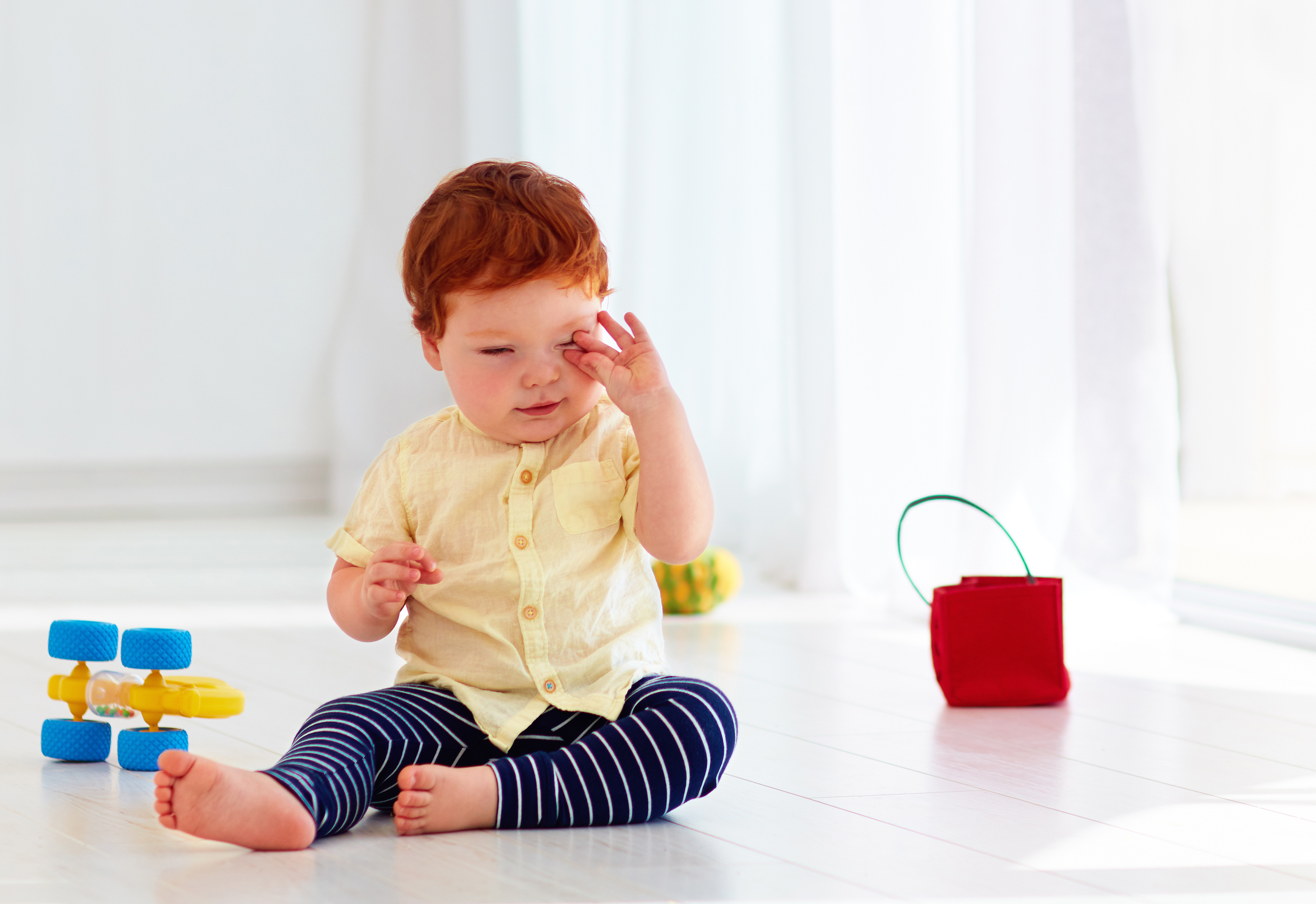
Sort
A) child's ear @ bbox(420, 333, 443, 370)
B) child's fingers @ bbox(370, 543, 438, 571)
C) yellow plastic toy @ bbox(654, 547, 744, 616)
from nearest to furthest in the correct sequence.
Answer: child's fingers @ bbox(370, 543, 438, 571)
child's ear @ bbox(420, 333, 443, 370)
yellow plastic toy @ bbox(654, 547, 744, 616)

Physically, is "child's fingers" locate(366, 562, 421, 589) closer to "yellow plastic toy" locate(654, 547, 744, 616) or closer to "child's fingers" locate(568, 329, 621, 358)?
"child's fingers" locate(568, 329, 621, 358)

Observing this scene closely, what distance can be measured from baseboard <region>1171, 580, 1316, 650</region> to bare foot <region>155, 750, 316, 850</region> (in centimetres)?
138

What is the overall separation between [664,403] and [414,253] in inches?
8.5

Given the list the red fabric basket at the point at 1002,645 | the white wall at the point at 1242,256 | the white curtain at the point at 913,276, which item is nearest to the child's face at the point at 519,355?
the red fabric basket at the point at 1002,645

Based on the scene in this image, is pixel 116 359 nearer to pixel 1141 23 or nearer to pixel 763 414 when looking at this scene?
pixel 763 414

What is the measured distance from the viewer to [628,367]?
108 centimetres

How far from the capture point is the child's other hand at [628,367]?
1.07 m

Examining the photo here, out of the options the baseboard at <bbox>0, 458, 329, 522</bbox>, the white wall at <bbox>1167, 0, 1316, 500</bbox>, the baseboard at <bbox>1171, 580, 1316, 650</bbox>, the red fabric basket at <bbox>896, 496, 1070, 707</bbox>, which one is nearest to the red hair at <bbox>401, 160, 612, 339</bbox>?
the red fabric basket at <bbox>896, 496, 1070, 707</bbox>

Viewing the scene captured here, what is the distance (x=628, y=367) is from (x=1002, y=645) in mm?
615

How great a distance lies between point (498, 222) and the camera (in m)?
1.06

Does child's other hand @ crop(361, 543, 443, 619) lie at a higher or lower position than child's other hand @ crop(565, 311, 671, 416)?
lower

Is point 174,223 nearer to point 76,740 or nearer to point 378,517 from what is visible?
point 76,740

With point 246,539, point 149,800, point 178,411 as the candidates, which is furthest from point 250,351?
point 149,800

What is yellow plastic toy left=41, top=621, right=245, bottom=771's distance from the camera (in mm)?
1153
